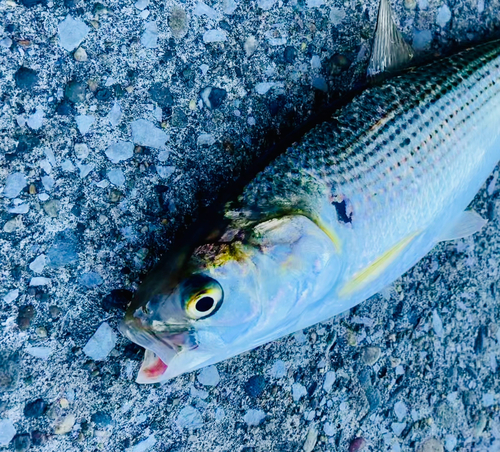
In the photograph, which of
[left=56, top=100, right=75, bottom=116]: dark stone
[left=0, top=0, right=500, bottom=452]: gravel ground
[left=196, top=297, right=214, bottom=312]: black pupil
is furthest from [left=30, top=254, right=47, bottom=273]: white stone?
[left=196, top=297, right=214, bottom=312]: black pupil

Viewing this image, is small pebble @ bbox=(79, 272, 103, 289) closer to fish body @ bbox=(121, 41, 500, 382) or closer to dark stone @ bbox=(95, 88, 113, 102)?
fish body @ bbox=(121, 41, 500, 382)

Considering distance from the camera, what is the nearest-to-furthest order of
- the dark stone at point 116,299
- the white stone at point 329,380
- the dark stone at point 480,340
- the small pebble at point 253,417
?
the dark stone at point 116,299, the small pebble at point 253,417, the white stone at point 329,380, the dark stone at point 480,340

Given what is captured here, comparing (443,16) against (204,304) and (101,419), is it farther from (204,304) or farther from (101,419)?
(101,419)

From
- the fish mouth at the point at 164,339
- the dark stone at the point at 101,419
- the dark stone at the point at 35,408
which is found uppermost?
the fish mouth at the point at 164,339

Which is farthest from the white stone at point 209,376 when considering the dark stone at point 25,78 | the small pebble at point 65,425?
the dark stone at point 25,78

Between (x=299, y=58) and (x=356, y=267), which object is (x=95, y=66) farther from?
(x=356, y=267)

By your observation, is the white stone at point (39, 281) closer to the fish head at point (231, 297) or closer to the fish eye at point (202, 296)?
the fish head at point (231, 297)
